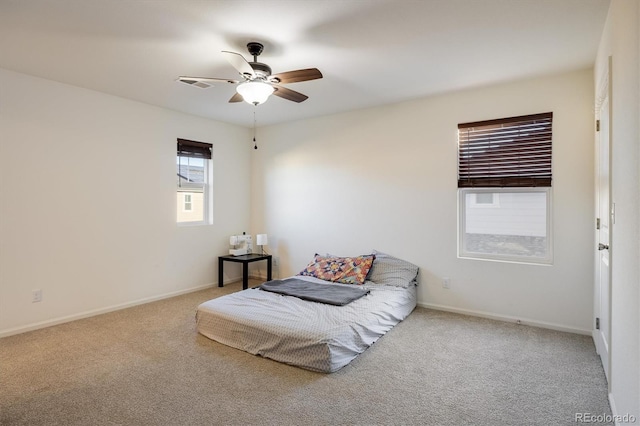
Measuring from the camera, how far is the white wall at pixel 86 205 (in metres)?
3.42

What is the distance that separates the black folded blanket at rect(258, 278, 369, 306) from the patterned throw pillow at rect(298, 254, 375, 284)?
188 millimetres

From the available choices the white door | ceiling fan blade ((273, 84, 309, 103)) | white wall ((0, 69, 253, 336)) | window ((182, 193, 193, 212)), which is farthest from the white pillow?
window ((182, 193, 193, 212))

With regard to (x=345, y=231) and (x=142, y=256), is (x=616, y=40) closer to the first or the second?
(x=345, y=231)

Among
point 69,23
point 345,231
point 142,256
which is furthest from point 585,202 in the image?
point 142,256

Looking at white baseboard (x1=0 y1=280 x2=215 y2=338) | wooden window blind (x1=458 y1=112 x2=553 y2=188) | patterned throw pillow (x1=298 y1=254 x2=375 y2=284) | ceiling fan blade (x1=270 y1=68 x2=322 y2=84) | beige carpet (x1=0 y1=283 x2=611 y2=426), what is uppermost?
ceiling fan blade (x1=270 y1=68 x2=322 y2=84)

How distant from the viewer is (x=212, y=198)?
5.36 metres

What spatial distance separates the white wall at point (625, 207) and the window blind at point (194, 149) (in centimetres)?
459

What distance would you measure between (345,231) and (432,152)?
1553 mm

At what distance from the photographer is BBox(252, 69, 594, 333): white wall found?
3424 mm

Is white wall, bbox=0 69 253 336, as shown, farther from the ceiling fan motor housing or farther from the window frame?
the window frame

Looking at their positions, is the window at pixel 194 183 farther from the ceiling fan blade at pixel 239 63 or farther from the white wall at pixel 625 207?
the white wall at pixel 625 207

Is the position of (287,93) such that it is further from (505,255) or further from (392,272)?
(505,255)

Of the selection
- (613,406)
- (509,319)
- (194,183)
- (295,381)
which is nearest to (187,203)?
(194,183)

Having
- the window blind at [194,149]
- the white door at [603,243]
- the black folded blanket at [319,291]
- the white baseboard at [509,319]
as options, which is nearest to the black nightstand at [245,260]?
the black folded blanket at [319,291]
